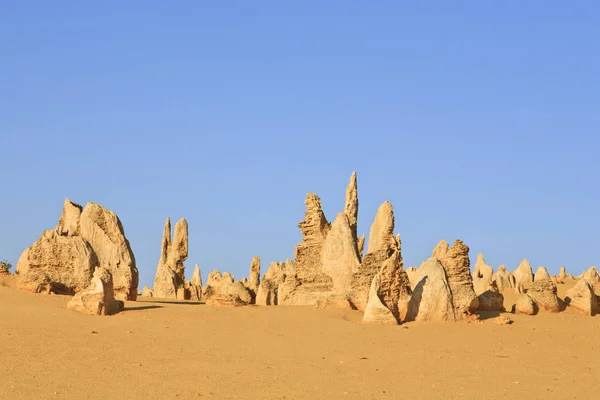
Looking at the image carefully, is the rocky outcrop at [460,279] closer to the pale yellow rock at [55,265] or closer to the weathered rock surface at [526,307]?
the weathered rock surface at [526,307]

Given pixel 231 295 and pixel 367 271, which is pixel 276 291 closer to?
pixel 231 295

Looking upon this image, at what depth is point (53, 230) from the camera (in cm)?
2577

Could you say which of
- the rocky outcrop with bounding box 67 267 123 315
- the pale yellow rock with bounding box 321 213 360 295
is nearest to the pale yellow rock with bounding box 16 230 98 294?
the rocky outcrop with bounding box 67 267 123 315

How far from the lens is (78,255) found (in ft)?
→ 83.2

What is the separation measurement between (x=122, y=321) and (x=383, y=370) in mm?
7032

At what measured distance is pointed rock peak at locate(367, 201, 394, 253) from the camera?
3029 centimetres

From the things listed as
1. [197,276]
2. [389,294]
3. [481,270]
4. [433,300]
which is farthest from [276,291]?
[197,276]

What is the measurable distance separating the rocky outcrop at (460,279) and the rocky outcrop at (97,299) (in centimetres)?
941

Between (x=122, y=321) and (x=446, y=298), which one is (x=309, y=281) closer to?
(x=446, y=298)

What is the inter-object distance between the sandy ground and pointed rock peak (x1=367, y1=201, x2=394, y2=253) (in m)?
6.67

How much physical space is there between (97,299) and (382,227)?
1317 centimetres

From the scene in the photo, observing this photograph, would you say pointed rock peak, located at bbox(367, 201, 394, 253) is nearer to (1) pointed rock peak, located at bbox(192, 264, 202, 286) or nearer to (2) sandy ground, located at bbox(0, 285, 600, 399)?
(2) sandy ground, located at bbox(0, 285, 600, 399)

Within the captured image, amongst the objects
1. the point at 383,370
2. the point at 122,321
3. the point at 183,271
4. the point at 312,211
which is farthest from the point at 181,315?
the point at 183,271

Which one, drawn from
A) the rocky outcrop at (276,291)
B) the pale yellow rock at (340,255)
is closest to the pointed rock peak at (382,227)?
the pale yellow rock at (340,255)
